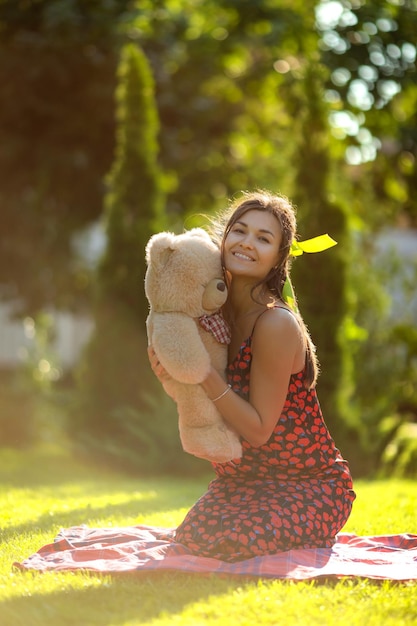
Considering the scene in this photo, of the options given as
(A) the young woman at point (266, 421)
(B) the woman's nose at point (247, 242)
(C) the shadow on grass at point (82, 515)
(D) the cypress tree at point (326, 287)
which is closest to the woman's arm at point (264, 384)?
(A) the young woman at point (266, 421)

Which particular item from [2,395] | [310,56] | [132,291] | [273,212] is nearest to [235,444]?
[273,212]

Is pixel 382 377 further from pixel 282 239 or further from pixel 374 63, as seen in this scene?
pixel 282 239

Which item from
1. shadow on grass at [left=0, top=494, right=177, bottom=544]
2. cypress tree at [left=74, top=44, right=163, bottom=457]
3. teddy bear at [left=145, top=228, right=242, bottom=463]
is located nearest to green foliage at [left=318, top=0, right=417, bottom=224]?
cypress tree at [left=74, top=44, right=163, bottom=457]

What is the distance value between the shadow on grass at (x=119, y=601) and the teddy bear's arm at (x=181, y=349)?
29.1 inches

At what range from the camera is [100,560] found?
343 centimetres

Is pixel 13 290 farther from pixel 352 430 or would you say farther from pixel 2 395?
pixel 352 430

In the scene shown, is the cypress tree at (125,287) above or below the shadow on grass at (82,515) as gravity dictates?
above

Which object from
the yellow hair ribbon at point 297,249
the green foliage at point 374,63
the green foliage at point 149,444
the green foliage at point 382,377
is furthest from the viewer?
the green foliage at point 374,63

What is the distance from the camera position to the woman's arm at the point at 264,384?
11.4 ft

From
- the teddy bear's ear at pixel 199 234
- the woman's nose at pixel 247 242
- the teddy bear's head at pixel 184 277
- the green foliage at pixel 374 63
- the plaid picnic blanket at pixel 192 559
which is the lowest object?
A: the plaid picnic blanket at pixel 192 559

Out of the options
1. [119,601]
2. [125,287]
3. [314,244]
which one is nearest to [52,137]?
[125,287]

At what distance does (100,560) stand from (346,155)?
8728mm

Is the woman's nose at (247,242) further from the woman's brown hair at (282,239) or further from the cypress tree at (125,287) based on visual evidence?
the cypress tree at (125,287)

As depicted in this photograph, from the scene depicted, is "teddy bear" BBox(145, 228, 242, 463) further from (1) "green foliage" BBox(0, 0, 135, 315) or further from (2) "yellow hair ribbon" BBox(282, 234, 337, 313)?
(1) "green foliage" BBox(0, 0, 135, 315)
